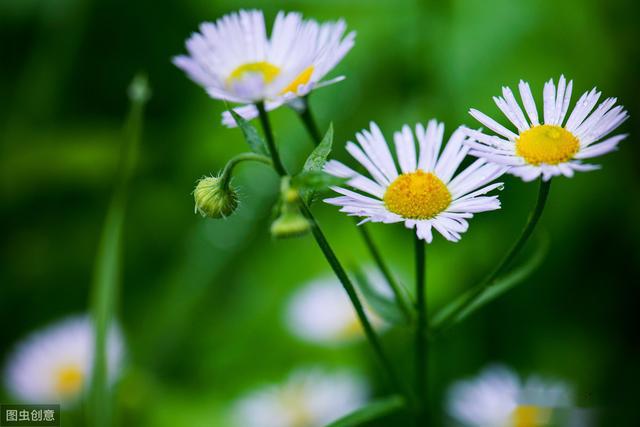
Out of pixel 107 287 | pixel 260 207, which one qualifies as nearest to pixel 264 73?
pixel 107 287

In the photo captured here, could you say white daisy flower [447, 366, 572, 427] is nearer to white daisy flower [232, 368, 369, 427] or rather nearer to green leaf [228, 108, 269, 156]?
white daisy flower [232, 368, 369, 427]

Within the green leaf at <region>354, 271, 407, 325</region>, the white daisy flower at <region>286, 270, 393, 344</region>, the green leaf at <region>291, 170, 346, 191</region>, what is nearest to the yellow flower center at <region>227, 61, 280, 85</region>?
the green leaf at <region>291, 170, 346, 191</region>

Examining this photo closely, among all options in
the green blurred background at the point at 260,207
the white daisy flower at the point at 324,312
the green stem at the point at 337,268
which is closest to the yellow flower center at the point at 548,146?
the green stem at the point at 337,268

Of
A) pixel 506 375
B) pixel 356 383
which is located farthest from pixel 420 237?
pixel 356 383

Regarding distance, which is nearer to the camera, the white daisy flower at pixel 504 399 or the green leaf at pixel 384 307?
the green leaf at pixel 384 307

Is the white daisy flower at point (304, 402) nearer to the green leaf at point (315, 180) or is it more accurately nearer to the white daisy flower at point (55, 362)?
the white daisy flower at point (55, 362)

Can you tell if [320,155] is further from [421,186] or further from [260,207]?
[260,207]
